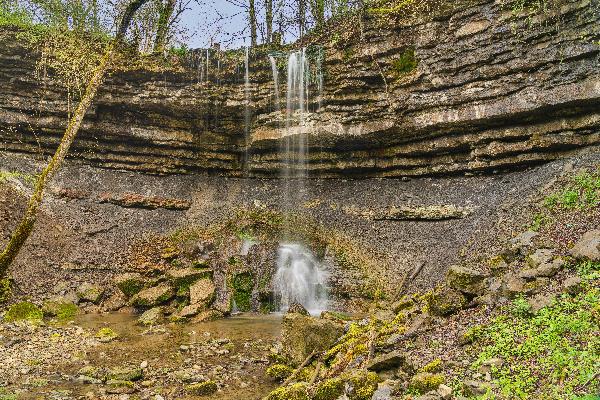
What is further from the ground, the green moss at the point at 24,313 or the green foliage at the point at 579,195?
the green foliage at the point at 579,195

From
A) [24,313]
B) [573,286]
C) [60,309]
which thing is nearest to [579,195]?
[573,286]

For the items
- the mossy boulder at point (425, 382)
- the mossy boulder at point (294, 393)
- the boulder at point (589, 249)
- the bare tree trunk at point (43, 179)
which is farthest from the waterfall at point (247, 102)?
the mossy boulder at point (425, 382)

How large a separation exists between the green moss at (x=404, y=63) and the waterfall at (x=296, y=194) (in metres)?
3.65

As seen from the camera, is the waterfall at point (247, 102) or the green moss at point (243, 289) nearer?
the green moss at point (243, 289)

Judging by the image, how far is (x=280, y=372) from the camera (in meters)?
7.18

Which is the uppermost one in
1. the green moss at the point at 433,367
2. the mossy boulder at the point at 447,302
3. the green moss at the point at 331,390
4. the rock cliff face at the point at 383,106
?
the rock cliff face at the point at 383,106

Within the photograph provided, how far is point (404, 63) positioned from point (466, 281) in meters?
11.4

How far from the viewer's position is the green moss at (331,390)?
5051 millimetres

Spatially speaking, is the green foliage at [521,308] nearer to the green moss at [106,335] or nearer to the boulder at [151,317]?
the green moss at [106,335]

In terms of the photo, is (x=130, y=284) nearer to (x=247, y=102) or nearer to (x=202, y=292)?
(x=202, y=292)

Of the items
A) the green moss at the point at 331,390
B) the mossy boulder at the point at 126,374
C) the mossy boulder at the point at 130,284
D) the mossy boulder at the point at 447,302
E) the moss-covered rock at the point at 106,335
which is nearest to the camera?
the green moss at the point at 331,390

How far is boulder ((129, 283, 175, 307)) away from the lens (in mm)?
12164

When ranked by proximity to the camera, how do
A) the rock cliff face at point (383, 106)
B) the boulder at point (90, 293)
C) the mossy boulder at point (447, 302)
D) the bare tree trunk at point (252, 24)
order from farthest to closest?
the bare tree trunk at point (252, 24), the rock cliff face at point (383, 106), the boulder at point (90, 293), the mossy boulder at point (447, 302)

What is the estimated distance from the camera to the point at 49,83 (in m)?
16.7
